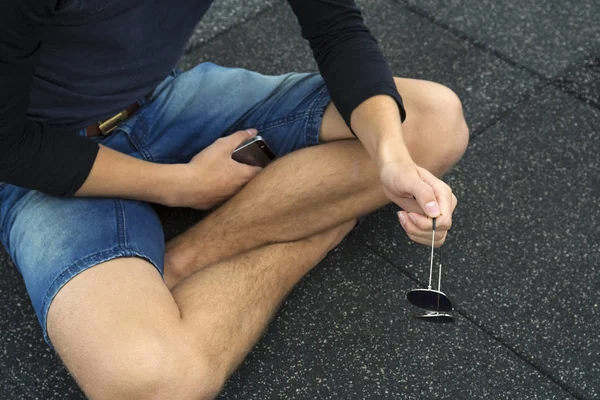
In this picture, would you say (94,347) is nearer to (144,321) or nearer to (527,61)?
(144,321)

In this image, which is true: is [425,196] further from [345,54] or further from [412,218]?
[345,54]

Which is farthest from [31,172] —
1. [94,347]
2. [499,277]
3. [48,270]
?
[499,277]

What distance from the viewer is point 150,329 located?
4.36 ft

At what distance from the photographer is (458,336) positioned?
1.60 m

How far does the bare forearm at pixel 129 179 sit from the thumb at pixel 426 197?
480mm

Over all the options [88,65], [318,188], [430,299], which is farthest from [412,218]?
Result: [88,65]

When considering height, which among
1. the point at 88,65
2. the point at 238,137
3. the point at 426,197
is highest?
the point at 88,65

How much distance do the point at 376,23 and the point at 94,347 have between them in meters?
1.34

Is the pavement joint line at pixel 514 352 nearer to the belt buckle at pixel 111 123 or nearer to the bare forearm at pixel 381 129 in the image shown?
the bare forearm at pixel 381 129

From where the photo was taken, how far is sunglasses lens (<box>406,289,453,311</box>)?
134cm

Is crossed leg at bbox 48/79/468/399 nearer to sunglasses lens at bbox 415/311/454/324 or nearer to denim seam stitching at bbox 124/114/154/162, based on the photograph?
denim seam stitching at bbox 124/114/154/162

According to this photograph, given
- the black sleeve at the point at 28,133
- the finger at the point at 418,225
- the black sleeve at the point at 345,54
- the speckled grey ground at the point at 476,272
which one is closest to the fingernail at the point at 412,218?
the finger at the point at 418,225

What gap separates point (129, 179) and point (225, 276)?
0.79 ft

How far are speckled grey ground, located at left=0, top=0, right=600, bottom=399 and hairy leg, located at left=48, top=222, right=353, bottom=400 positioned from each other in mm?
157
